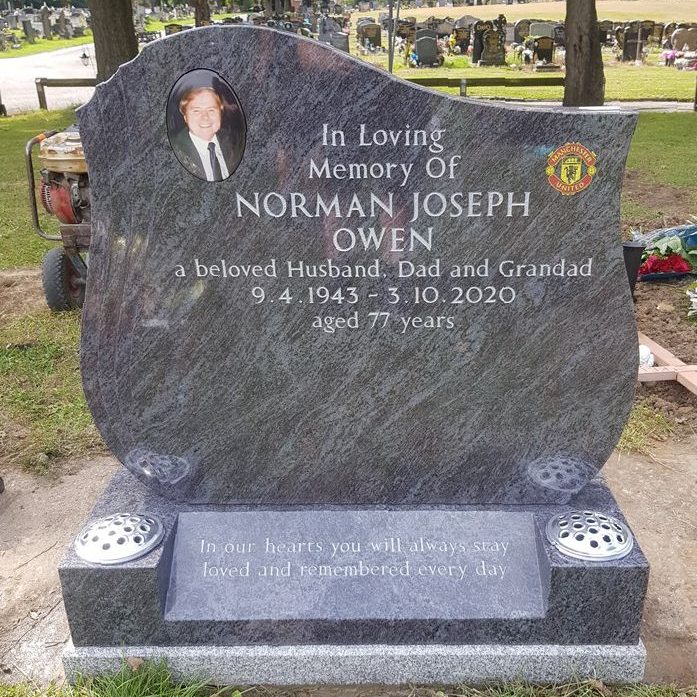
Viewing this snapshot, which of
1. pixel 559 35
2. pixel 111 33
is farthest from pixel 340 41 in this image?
pixel 111 33

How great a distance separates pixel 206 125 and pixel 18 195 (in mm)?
8391

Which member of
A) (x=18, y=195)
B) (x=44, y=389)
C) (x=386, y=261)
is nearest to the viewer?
(x=386, y=261)

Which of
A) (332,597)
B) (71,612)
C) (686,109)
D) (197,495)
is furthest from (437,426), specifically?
(686,109)

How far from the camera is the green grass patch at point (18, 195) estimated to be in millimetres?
7441

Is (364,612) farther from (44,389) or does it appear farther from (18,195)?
(18,195)

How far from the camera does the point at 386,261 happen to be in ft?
8.20

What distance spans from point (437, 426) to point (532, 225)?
0.80 metres

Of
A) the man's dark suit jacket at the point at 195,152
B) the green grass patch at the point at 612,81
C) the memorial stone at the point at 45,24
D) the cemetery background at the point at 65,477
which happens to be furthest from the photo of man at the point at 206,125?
the memorial stone at the point at 45,24

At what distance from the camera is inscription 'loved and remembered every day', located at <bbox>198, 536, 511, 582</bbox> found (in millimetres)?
2588

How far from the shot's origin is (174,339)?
2.62m

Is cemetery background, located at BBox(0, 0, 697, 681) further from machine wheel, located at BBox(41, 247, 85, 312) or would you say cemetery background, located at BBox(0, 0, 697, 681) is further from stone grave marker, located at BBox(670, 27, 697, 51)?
stone grave marker, located at BBox(670, 27, 697, 51)

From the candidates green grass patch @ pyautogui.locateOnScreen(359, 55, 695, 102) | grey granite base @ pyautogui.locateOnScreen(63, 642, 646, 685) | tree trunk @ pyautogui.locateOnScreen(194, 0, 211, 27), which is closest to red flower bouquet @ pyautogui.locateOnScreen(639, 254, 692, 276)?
grey granite base @ pyautogui.locateOnScreen(63, 642, 646, 685)

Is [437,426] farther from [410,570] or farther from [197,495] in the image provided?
[197,495]

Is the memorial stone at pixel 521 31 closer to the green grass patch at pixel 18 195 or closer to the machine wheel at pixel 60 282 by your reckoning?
the green grass patch at pixel 18 195
